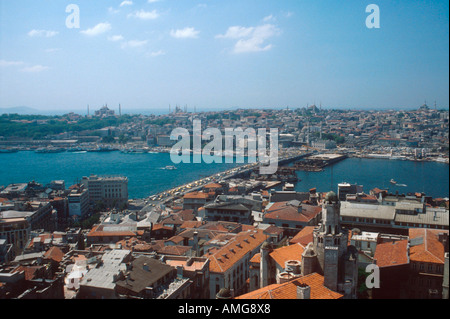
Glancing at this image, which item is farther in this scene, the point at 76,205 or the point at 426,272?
the point at 76,205

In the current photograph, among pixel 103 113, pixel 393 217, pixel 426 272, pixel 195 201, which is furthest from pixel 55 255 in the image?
pixel 103 113

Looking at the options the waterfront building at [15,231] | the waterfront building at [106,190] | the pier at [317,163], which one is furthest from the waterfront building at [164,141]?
the waterfront building at [15,231]

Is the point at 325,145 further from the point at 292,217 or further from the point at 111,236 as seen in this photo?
the point at 111,236

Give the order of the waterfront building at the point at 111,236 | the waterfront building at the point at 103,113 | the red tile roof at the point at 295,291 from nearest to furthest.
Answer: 1. the red tile roof at the point at 295,291
2. the waterfront building at the point at 111,236
3. the waterfront building at the point at 103,113

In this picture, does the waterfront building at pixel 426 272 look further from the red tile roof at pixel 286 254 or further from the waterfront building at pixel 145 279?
the waterfront building at pixel 145 279

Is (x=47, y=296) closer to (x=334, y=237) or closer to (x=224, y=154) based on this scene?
(x=334, y=237)

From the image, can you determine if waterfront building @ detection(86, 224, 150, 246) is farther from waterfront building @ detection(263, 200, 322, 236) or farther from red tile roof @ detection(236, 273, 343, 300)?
red tile roof @ detection(236, 273, 343, 300)

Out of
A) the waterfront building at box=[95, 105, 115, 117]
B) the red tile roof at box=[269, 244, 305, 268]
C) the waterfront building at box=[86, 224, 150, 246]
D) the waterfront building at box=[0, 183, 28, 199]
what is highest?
the waterfront building at box=[95, 105, 115, 117]

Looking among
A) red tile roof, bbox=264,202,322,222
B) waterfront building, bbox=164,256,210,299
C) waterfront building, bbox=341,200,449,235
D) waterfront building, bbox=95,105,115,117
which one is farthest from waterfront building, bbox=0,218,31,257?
waterfront building, bbox=95,105,115,117

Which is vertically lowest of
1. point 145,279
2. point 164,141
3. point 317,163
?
point 317,163

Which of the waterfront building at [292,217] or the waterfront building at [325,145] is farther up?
the waterfront building at [325,145]

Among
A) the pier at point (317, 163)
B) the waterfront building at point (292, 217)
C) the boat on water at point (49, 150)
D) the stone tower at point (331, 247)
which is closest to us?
the stone tower at point (331, 247)
